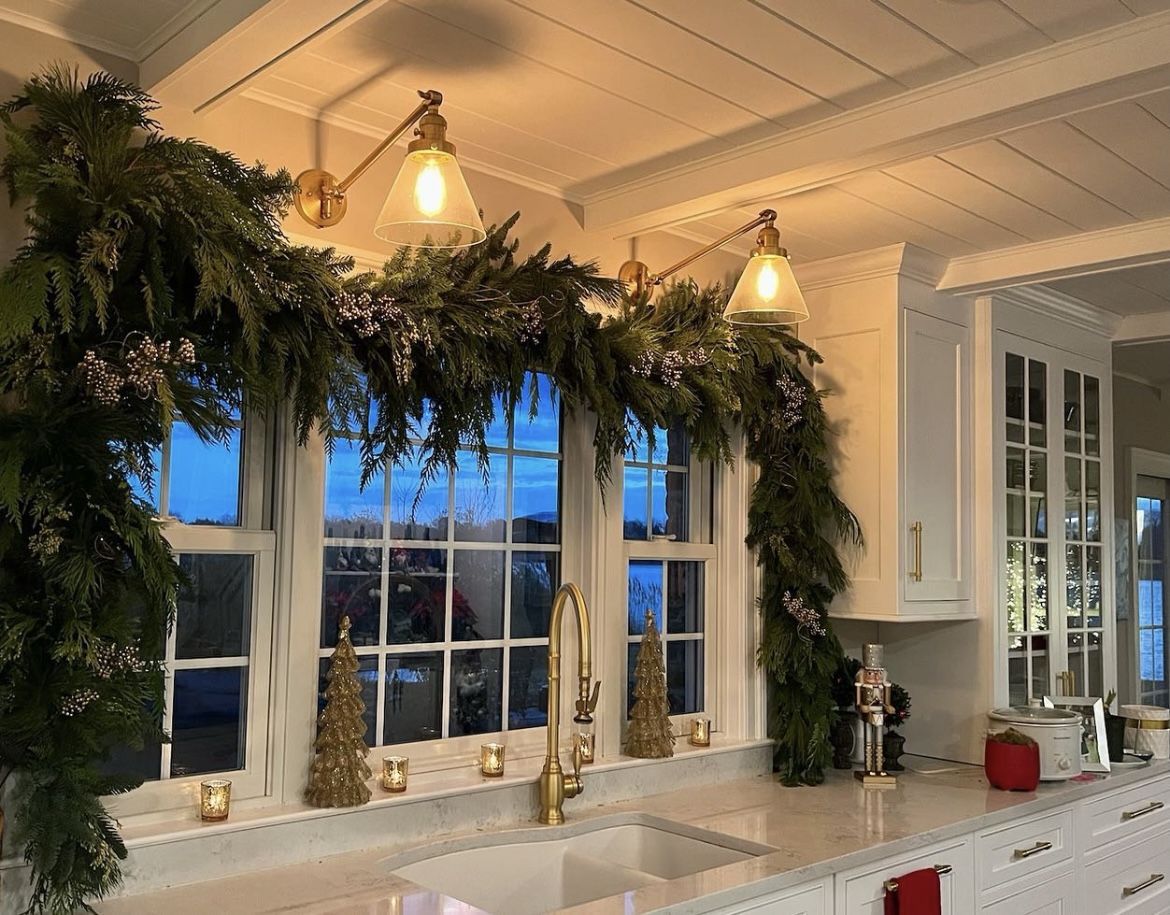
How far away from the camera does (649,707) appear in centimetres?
305

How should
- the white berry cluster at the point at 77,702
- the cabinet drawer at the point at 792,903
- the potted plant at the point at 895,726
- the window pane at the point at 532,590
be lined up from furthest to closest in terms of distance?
the potted plant at the point at 895,726 → the window pane at the point at 532,590 → the cabinet drawer at the point at 792,903 → the white berry cluster at the point at 77,702

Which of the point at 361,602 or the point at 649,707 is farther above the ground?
the point at 361,602

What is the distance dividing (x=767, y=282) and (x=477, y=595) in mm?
1083

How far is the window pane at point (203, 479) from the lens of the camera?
91.5 inches

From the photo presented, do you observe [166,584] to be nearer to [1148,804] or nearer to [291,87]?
[291,87]

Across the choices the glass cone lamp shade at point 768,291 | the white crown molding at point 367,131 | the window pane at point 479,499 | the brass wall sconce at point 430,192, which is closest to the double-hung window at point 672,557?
the window pane at point 479,499

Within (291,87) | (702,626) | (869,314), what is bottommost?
(702,626)

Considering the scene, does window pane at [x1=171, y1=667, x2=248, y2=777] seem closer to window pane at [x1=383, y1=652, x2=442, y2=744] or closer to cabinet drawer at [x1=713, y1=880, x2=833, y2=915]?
window pane at [x1=383, y1=652, x2=442, y2=744]

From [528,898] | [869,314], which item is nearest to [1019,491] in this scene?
[869,314]

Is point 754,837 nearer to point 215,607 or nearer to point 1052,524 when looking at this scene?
point 215,607

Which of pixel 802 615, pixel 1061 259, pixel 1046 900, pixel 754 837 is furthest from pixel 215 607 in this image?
pixel 1061 259

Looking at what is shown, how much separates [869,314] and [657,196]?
0.96 metres

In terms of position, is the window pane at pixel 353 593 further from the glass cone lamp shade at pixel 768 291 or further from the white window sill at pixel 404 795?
the glass cone lamp shade at pixel 768 291

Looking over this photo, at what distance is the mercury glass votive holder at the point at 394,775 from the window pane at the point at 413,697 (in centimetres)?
15
